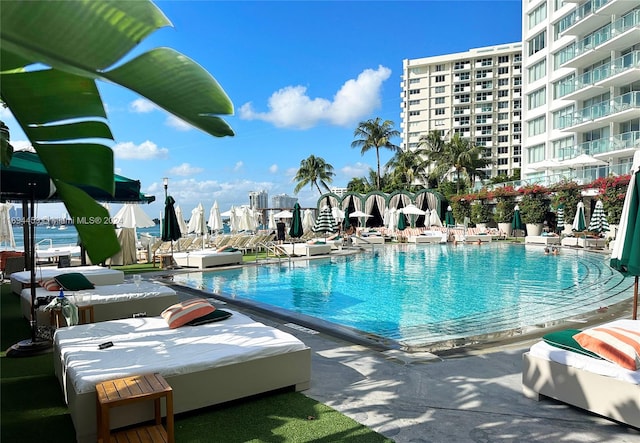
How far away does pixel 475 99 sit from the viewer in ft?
226

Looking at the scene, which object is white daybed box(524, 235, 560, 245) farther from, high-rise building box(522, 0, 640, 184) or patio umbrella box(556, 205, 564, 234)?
high-rise building box(522, 0, 640, 184)

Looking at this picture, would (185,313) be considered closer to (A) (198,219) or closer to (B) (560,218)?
(A) (198,219)

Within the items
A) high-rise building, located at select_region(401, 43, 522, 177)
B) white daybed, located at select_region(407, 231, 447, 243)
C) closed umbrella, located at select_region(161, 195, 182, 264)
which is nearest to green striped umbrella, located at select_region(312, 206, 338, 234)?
white daybed, located at select_region(407, 231, 447, 243)

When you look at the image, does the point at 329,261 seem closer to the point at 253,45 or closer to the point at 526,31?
the point at 253,45

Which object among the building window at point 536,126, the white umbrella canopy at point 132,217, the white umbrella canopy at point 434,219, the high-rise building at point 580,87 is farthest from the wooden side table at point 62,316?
the building window at point 536,126

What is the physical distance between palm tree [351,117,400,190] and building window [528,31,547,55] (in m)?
14.4

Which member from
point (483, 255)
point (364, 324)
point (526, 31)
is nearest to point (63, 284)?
point (364, 324)

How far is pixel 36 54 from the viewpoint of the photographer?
0.69m

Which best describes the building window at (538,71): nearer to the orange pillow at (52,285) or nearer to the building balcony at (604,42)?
the building balcony at (604,42)

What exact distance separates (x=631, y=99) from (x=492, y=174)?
4449cm

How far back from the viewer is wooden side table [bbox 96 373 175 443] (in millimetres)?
3145

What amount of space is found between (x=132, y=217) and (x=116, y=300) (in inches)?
366

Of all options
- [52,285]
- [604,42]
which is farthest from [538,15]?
[52,285]

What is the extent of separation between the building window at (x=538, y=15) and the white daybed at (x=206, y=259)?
114 ft
